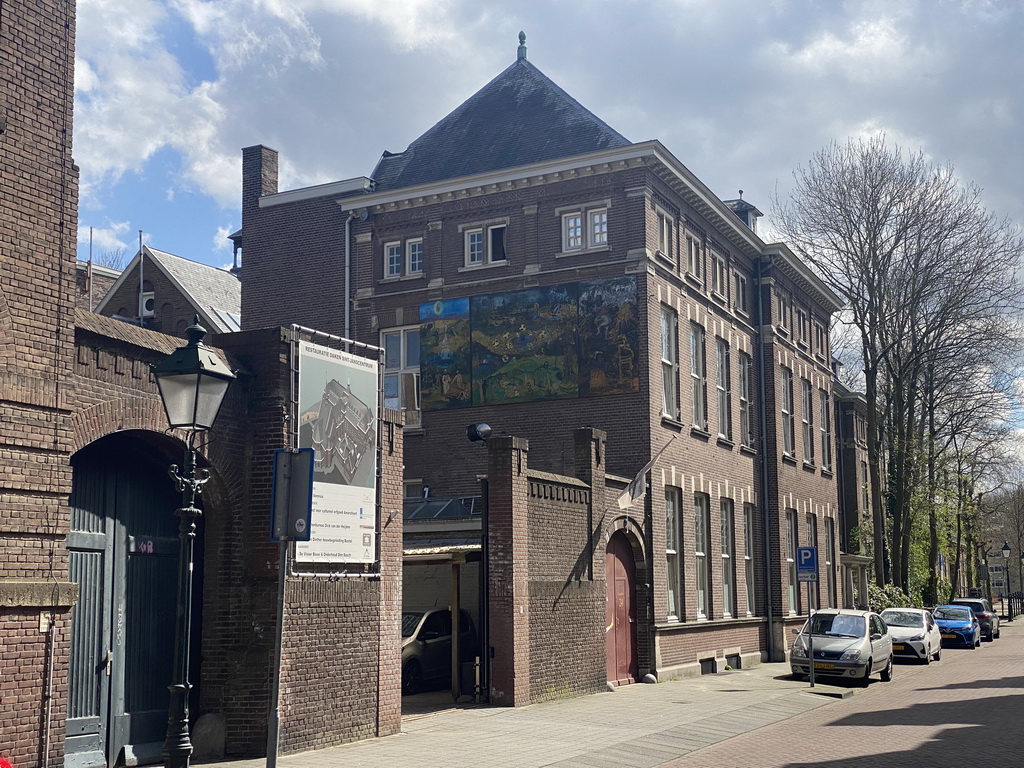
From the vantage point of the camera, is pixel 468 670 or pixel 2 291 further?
pixel 468 670

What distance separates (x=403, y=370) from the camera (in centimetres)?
2884

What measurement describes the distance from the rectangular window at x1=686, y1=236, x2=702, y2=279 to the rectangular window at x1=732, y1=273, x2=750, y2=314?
10.3 feet

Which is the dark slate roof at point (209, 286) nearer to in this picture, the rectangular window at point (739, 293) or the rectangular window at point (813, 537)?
→ the rectangular window at point (739, 293)

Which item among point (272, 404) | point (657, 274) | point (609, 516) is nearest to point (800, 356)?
point (657, 274)

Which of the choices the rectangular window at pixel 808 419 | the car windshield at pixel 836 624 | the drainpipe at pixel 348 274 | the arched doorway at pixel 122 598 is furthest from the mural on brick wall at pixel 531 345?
the rectangular window at pixel 808 419

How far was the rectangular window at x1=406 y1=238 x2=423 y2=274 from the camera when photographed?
95.6 feet

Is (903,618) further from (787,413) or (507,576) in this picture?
(507,576)

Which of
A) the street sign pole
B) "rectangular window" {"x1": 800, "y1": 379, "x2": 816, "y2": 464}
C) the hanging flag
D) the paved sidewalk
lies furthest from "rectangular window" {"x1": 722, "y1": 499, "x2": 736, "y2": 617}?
"rectangular window" {"x1": 800, "y1": 379, "x2": 816, "y2": 464}

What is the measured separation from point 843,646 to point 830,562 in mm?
17078

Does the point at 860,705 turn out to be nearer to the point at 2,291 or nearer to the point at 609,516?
the point at 609,516

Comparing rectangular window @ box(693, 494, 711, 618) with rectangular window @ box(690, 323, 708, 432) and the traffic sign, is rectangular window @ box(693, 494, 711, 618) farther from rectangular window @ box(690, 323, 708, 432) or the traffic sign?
the traffic sign

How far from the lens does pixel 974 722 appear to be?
1766cm

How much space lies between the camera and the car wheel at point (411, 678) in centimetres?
2167

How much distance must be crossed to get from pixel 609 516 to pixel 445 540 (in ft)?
11.6
